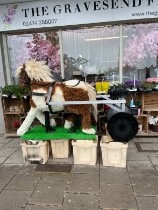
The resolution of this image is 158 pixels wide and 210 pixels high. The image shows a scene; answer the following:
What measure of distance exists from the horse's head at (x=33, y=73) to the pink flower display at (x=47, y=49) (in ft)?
5.47

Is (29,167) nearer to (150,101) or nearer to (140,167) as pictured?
(140,167)

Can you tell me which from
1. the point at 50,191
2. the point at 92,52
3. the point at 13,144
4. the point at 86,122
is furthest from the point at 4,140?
the point at 92,52

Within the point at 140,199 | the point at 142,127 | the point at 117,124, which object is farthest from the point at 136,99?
the point at 140,199

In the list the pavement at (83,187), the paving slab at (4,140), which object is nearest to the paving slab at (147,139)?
the pavement at (83,187)

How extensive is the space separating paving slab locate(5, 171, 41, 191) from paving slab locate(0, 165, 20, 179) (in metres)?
0.10

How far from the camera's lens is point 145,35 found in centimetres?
502

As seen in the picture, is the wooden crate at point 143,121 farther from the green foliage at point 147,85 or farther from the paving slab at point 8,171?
the paving slab at point 8,171

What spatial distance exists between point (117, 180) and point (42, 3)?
162 inches

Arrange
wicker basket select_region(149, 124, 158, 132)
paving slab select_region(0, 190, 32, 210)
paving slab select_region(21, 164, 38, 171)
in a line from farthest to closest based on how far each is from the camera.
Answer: wicker basket select_region(149, 124, 158, 132) < paving slab select_region(21, 164, 38, 171) < paving slab select_region(0, 190, 32, 210)

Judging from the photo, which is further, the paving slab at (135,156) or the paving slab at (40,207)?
the paving slab at (135,156)

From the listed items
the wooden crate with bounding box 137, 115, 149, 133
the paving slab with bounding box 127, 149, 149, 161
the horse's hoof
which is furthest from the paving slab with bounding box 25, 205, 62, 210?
the wooden crate with bounding box 137, 115, 149, 133

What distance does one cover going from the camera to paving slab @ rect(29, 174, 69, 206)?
2681mm

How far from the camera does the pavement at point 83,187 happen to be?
260 cm

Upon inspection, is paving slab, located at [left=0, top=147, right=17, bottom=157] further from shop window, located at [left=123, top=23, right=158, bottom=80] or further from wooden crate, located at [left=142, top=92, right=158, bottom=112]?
shop window, located at [left=123, top=23, right=158, bottom=80]
